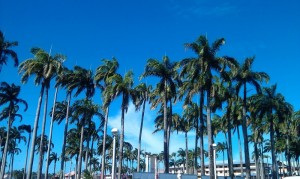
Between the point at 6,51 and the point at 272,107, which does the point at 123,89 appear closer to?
the point at 6,51

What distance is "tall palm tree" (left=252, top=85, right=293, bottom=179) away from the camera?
54.2 metres

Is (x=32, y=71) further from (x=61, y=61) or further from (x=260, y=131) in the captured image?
(x=260, y=131)

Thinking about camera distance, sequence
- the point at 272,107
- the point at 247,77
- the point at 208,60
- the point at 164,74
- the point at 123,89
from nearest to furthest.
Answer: the point at 208,60, the point at 123,89, the point at 164,74, the point at 247,77, the point at 272,107

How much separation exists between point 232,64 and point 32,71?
23.4m

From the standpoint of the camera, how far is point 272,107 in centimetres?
5475

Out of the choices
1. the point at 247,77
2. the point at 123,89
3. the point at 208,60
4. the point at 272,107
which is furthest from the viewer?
the point at 272,107

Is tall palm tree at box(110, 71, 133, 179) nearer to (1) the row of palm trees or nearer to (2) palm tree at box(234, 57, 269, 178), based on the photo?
(1) the row of palm trees

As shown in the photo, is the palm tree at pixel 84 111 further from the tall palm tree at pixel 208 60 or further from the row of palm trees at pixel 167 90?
the tall palm tree at pixel 208 60

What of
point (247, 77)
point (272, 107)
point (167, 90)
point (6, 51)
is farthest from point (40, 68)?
point (272, 107)

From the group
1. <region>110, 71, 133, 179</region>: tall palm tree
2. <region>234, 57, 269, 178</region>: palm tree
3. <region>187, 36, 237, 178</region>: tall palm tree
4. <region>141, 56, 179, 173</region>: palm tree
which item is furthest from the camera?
<region>234, 57, 269, 178</region>: palm tree

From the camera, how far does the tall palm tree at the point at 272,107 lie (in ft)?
178

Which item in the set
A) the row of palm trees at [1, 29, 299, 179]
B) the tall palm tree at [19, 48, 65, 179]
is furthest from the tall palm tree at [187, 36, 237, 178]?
the tall palm tree at [19, 48, 65, 179]

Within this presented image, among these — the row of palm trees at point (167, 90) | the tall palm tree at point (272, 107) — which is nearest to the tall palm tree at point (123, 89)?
the row of palm trees at point (167, 90)

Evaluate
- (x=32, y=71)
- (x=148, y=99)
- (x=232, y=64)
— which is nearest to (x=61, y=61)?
(x=32, y=71)
